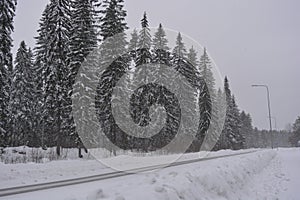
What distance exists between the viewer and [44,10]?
3659 cm

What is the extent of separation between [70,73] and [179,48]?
21242 mm

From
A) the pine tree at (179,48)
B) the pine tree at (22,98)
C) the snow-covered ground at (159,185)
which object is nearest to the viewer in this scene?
the snow-covered ground at (159,185)

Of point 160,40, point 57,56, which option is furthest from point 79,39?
A: point 160,40

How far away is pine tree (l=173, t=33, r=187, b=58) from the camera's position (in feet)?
149

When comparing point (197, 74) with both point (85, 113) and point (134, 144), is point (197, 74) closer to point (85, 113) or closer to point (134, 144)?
point (134, 144)

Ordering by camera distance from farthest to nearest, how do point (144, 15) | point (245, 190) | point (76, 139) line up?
point (144, 15)
point (76, 139)
point (245, 190)

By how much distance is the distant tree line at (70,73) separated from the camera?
28.4m

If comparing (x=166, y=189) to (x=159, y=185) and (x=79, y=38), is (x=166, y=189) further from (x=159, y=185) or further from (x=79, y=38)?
(x=79, y=38)

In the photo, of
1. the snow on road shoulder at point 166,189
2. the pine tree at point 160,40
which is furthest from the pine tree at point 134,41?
the snow on road shoulder at point 166,189

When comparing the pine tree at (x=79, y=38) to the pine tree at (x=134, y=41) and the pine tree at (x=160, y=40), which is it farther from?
the pine tree at (x=160, y=40)

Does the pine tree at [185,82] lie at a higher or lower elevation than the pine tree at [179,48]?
lower

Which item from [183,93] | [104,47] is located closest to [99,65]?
[104,47]

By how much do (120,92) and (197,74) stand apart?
2215cm

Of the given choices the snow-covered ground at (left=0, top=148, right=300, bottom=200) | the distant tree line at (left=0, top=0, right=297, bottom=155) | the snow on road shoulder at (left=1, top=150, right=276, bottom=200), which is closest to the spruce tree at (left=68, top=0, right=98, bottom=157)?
the distant tree line at (left=0, top=0, right=297, bottom=155)
